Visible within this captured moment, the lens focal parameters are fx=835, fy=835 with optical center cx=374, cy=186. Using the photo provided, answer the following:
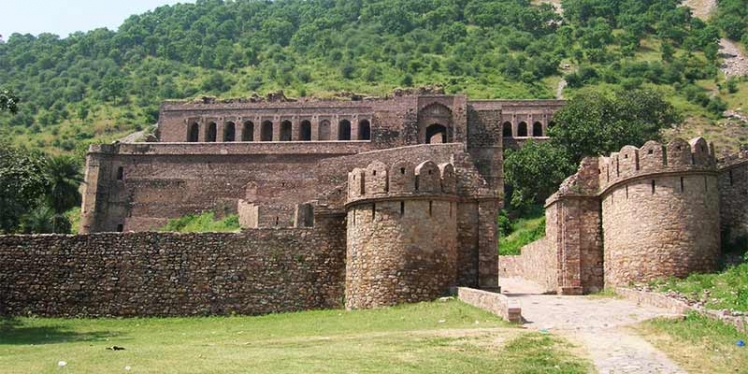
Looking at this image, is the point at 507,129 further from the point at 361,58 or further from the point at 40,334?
the point at 361,58

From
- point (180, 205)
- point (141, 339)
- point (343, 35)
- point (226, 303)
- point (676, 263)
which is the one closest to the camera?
point (141, 339)

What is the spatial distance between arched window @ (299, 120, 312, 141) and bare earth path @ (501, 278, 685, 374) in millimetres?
46393

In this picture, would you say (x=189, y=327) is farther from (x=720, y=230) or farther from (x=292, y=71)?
(x=292, y=71)

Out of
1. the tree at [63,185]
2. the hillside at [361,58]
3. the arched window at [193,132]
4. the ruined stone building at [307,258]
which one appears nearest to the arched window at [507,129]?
the hillside at [361,58]

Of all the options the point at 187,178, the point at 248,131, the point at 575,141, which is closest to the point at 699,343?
the point at 575,141

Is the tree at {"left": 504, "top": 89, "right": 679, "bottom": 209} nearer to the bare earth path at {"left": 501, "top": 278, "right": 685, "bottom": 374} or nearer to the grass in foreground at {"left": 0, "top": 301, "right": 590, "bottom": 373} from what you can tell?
the bare earth path at {"left": 501, "top": 278, "right": 685, "bottom": 374}

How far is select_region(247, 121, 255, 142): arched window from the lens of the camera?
6975 cm

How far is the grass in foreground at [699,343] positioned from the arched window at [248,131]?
55.9 meters

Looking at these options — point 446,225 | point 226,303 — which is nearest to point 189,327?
point 226,303

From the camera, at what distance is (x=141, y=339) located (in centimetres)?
1917

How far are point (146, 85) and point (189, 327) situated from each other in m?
125

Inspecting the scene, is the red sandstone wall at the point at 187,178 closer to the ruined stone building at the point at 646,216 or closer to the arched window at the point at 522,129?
the arched window at the point at 522,129

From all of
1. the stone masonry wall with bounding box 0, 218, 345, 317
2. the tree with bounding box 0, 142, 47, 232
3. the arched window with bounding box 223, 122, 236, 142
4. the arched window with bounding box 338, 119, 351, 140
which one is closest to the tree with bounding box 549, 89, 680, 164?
the arched window with bounding box 338, 119, 351, 140

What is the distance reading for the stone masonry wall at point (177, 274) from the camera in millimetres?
24406
